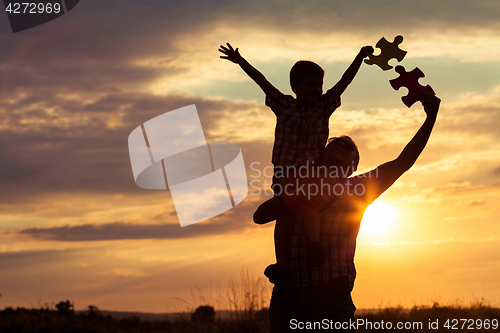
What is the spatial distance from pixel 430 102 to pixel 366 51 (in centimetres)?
108

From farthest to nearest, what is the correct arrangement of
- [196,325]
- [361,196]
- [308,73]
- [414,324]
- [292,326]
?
1. [414,324]
2. [196,325]
3. [308,73]
4. [361,196]
5. [292,326]

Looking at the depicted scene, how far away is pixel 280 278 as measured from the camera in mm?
3754

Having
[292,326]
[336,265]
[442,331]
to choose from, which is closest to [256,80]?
[336,265]

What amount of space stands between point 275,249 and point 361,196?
0.88m

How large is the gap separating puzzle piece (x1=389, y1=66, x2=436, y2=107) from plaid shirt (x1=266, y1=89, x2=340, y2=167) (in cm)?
66

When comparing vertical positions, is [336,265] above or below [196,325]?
above

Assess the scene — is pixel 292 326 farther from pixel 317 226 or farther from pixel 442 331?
pixel 442 331

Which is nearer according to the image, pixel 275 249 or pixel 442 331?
pixel 275 249

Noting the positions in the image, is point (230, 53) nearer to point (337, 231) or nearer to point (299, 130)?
point (299, 130)

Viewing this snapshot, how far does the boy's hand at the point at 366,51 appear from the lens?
5.02 meters

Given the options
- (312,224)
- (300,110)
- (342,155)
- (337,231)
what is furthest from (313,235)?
(300,110)

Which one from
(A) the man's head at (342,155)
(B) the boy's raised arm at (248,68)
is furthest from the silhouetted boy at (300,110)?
(A) the man's head at (342,155)

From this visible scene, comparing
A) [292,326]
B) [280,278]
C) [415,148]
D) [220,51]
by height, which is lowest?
[292,326]

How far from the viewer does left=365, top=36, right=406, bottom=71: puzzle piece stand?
4.94m
